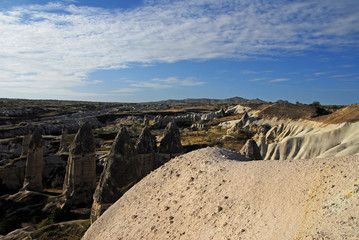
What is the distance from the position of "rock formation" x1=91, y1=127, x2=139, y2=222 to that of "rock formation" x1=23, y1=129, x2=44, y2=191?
1081 centimetres

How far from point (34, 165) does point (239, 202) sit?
16420 millimetres

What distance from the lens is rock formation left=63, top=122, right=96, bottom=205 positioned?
14266 millimetres

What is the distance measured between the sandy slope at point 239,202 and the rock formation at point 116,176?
84 centimetres

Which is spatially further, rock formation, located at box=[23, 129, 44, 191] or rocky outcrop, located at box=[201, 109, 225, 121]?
rocky outcrop, located at box=[201, 109, 225, 121]

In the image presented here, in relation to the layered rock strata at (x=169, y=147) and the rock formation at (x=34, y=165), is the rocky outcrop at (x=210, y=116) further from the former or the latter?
the layered rock strata at (x=169, y=147)

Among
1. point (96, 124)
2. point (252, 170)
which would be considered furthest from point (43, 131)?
point (252, 170)

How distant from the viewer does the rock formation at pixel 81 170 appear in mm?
14266

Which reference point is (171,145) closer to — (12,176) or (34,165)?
(34,165)

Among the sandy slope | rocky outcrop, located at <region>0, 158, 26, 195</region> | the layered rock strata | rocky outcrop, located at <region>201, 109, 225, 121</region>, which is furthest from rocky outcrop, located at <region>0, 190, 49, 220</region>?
rocky outcrop, located at <region>201, 109, 225, 121</region>

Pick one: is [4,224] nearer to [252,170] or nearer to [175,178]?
[175,178]

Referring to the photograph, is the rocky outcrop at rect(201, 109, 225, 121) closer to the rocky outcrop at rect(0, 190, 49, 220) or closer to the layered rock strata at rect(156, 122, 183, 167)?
the layered rock strata at rect(156, 122, 183, 167)

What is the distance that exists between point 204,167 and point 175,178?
100cm

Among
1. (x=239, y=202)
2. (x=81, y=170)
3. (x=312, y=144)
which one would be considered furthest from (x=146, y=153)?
(x=312, y=144)

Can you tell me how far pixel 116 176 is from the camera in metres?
9.60
